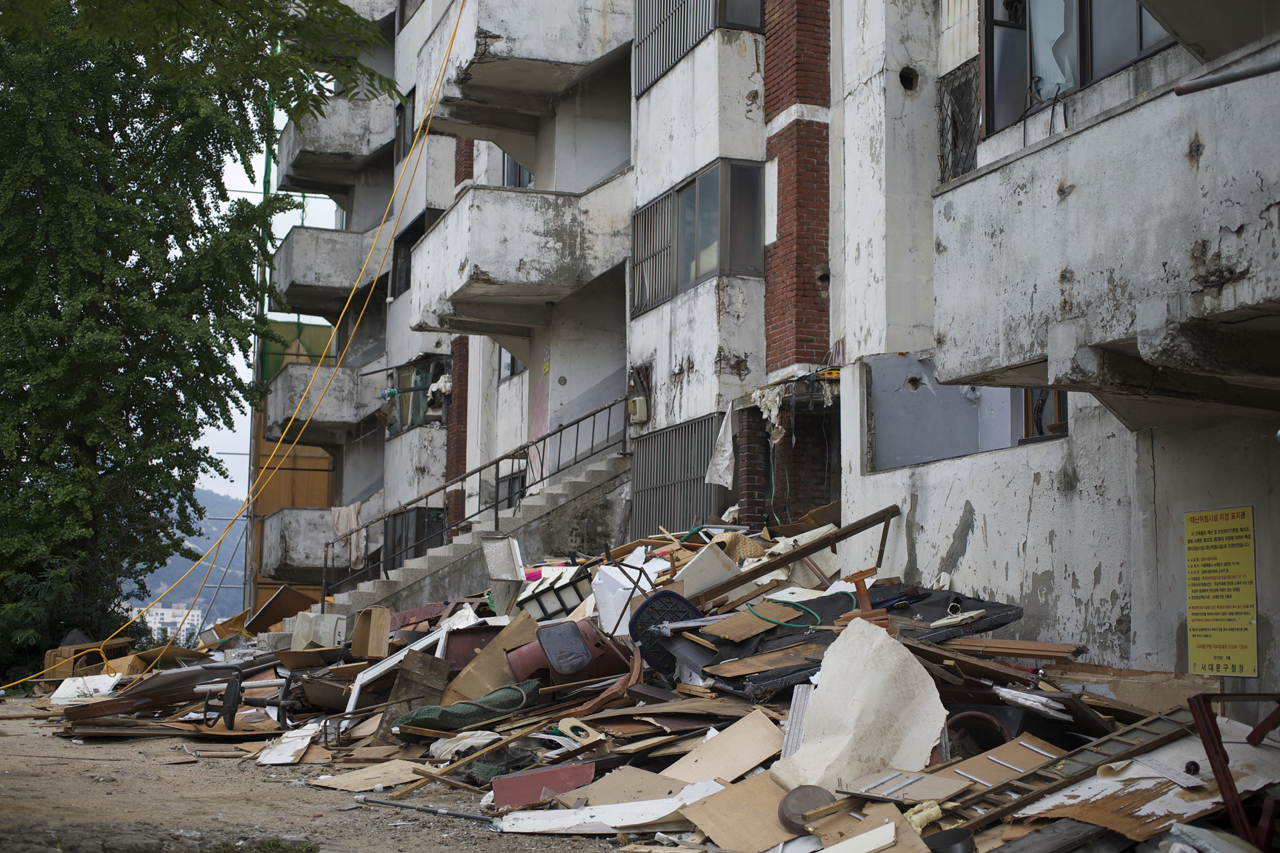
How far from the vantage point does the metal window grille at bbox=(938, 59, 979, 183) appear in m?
12.5

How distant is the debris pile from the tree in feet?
25.6

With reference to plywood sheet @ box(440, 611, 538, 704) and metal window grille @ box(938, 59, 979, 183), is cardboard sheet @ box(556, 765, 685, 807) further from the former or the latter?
metal window grille @ box(938, 59, 979, 183)

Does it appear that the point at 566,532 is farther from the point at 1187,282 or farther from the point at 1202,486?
the point at 1187,282

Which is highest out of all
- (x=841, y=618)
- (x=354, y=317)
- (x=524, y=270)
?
(x=354, y=317)

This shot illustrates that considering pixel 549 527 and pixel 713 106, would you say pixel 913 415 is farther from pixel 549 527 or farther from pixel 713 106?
pixel 549 527

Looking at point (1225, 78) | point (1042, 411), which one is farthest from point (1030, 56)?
point (1225, 78)

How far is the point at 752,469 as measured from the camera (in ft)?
45.4

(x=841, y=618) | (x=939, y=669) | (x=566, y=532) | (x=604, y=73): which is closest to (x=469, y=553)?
(x=566, y=532)

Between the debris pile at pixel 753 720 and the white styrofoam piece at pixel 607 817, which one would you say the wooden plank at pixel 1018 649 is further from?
the white styrofoam piece at pixel 607 817

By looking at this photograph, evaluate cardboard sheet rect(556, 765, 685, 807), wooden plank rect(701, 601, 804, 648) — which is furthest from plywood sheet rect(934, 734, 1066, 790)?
wooden plank rect(701, 601, 804, 648)

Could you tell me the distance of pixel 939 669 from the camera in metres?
7.49

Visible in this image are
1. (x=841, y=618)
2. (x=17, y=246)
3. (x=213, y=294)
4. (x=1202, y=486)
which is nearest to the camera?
(x=1202, y=486)

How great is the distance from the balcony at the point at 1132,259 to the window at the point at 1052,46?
1824mm

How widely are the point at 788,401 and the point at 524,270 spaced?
19.2 feet
